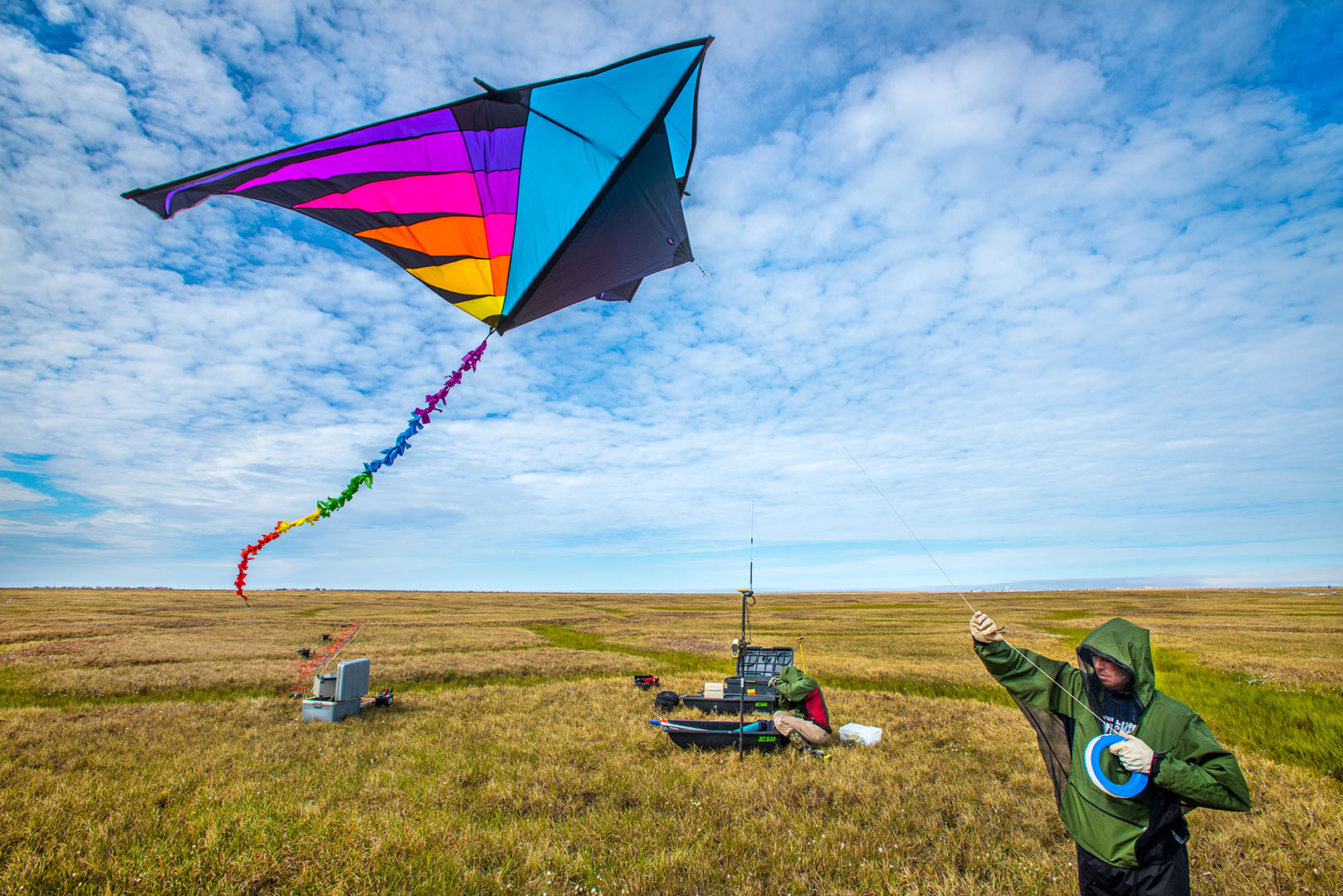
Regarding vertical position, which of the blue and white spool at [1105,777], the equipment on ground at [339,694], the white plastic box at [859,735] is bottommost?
the equipment on ground at [339,694]

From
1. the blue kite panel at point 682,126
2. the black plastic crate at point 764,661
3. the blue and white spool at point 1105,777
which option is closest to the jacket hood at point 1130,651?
the blue and white spool at point 1105,777

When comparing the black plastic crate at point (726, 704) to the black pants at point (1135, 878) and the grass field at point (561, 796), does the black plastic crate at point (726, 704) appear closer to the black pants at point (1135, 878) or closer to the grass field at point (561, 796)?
the grass field at point (561, 796)

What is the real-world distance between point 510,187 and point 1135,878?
8.38m

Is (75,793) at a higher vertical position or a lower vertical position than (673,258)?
lower

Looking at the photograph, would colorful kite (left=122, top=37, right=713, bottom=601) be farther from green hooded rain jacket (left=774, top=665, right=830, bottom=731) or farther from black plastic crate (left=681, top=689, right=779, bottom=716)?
black plastic crate (left=681, top=689, right=779, bottom=716)

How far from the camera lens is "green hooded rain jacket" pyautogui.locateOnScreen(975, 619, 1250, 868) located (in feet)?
11.7

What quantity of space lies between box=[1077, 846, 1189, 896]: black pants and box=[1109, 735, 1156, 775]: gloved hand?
0.53 meters

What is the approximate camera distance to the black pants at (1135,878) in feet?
12.2

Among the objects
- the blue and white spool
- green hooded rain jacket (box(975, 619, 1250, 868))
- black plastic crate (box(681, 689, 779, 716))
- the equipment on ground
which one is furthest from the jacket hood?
the equipment on ground

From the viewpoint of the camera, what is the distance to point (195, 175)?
533 centimetres

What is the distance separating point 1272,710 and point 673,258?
17.9m

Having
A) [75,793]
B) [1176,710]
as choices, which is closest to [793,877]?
[1176,710]

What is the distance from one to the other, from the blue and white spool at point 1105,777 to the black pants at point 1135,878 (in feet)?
1.24

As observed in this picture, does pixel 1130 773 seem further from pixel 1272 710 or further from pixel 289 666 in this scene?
pixel 289 666
